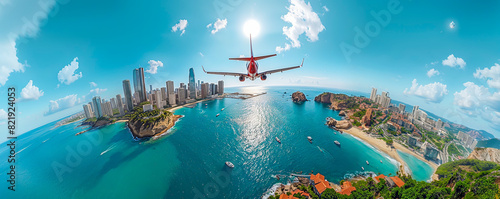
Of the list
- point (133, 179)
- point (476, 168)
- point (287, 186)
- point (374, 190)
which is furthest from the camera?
point (476, 168)

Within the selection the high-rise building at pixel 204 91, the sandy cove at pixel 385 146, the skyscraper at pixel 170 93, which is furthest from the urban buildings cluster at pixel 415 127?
the skyscraper at pixel 170 93

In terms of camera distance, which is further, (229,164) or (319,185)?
(229,164)

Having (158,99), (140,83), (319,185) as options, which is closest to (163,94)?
(158,99)

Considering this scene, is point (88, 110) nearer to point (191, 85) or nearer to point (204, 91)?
point (191, 85)

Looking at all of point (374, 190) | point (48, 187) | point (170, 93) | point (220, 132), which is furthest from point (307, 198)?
point (170, 93)

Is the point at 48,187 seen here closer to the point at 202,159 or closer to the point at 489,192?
the point at 202,159

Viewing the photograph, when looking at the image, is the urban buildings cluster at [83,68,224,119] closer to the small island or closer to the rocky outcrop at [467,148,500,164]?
the small island

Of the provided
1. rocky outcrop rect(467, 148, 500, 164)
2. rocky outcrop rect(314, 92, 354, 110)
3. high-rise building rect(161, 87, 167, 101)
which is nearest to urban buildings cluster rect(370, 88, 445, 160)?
rocky outcrop rect(467, 148, 500, 164)

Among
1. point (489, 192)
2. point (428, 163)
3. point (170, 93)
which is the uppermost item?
point (170, 93)
